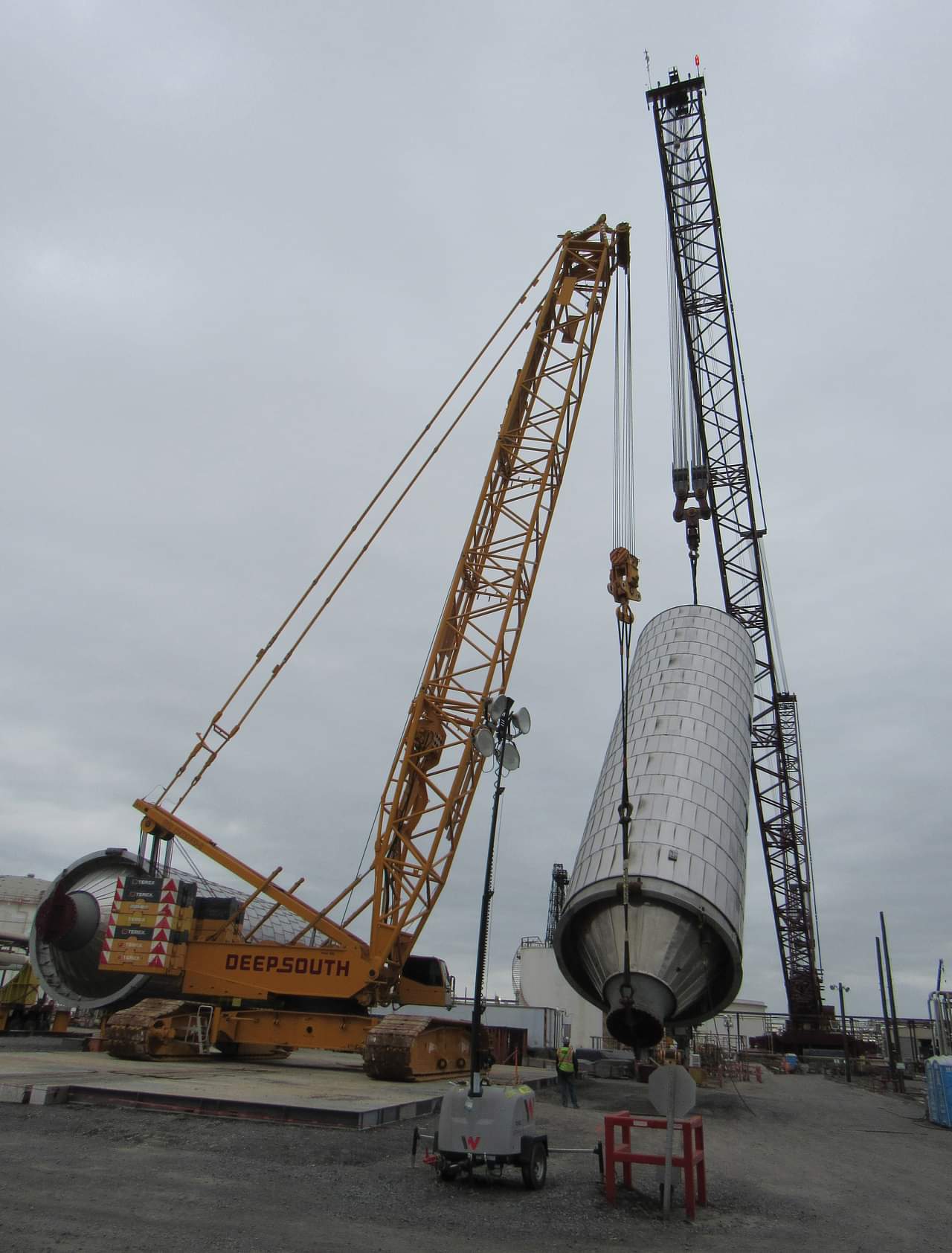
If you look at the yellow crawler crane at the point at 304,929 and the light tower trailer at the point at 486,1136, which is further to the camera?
the yellow crawler crane at the point at 304,929

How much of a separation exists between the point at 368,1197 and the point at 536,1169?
2.03 meters

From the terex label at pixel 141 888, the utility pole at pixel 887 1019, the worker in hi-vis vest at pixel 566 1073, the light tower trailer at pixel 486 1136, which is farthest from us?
the utility pole at pixel 887 1019

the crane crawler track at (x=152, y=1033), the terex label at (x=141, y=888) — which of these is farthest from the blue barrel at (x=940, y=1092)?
the terex label at (x=141, y=888)

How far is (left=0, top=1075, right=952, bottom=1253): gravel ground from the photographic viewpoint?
8.03 metres

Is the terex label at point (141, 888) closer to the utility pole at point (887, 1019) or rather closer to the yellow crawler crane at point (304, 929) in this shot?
the yellow crawler crane at point (304, 929)

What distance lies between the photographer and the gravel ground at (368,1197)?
8.03 meters

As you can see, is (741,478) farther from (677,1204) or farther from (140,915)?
(677,1204)

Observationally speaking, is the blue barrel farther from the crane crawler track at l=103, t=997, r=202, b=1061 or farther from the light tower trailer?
the crane crawler track at l=103, t=997, r=202, b=1061

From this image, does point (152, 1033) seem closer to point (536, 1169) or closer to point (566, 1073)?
point (566, 1073)

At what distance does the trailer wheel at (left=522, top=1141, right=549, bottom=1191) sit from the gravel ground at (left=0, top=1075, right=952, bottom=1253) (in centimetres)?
15

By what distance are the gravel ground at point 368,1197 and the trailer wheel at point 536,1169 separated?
0.15 meters

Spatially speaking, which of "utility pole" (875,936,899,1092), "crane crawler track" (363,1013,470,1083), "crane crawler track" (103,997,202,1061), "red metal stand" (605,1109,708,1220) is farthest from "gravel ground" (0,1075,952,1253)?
"utility pole" (875,936,899,1092)

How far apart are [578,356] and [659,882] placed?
18.4 meters

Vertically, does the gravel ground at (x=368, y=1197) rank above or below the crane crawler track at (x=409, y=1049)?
below
